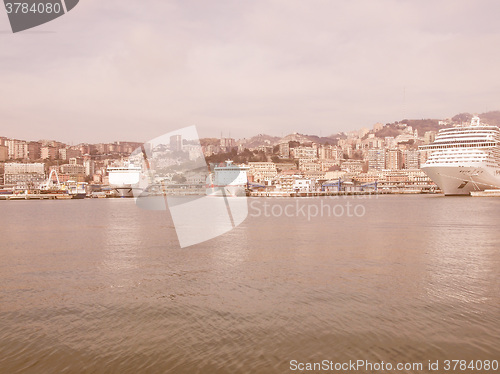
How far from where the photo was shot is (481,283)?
10.2 meters

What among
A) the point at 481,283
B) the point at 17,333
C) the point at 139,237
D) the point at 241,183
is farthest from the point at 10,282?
the point at 241,183

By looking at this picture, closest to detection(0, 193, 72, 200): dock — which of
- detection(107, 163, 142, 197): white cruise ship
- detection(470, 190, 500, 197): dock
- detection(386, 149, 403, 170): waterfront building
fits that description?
detection(107, 163, 142, 197): white cruise ship

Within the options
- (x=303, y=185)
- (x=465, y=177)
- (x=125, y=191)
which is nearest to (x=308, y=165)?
(x=303, y=185)

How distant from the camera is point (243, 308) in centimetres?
852

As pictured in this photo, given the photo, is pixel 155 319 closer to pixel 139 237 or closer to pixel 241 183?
pixel 139 237

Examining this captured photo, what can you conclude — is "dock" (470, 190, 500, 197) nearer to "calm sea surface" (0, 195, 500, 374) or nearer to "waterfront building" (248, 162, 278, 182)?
"calm sea surface" (0, 195, 500, 374)

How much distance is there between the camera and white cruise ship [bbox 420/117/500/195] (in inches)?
2393

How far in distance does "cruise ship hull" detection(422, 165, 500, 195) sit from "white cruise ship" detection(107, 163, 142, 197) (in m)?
65.5

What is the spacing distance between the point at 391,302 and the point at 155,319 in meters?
4.89

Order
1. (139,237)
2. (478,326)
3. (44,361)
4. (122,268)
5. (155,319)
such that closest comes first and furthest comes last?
(44,361)
(478,326)
(155,319)
(122,268)
(139,237)

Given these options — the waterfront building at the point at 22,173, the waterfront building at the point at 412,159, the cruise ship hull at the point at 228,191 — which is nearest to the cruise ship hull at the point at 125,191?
the cruise ship hull at the point at 228,191

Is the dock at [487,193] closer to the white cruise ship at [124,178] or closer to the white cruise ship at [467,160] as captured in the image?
the white cruise ship at [467,160]

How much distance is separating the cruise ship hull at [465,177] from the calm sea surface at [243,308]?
165ft

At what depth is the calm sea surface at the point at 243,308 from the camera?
6176 mm
